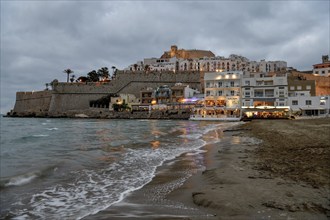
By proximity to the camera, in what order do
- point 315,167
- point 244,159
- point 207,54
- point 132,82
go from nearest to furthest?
point 315,167
point 244,159
point 132,82
point 207,54

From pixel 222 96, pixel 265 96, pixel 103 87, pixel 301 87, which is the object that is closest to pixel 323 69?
pixel 301 87

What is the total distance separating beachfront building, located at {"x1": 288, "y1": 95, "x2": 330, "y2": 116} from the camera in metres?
54.2

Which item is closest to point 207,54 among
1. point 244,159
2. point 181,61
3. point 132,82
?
point 181,61

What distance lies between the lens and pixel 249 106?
60.2m

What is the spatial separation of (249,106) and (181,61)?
174 feet

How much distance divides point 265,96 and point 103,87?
50.1 m

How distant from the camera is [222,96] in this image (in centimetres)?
6431

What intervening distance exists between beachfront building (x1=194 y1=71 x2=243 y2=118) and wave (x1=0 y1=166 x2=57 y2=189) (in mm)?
54873

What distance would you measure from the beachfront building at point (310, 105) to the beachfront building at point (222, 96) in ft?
37.5

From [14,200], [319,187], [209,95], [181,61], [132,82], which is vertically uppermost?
[181,61]

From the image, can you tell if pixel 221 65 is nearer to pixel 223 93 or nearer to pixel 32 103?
pixel 223 93

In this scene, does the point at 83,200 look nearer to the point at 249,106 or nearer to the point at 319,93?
the point at 249,106

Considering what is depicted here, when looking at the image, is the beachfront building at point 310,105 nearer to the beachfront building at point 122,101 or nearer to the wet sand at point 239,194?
the beachfront building at point 122,101

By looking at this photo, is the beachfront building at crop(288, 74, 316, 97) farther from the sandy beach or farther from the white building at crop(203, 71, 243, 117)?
the sandy beach
